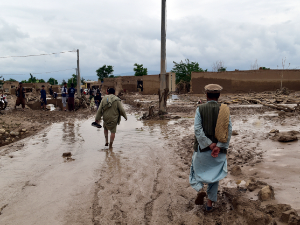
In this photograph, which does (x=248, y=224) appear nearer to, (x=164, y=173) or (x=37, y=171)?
(x=164, y=173)

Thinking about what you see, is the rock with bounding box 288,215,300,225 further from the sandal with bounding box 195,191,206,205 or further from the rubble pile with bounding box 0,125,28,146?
the rubble pile with bounding box 0,125,28,146

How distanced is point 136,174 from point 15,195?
1926 mm

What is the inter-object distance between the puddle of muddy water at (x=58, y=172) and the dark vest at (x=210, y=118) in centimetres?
173

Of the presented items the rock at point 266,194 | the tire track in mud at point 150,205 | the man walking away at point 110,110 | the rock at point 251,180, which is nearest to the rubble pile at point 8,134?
the man walking away at point 110,110

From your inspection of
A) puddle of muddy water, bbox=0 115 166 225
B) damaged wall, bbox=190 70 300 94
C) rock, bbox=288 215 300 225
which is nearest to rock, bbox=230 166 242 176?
rock, bbox=288 215 300 225

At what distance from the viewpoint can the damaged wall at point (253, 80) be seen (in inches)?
840

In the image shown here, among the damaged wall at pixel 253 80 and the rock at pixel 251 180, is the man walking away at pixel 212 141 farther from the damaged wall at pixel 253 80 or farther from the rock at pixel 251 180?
the damaged wall at pixel 253 80

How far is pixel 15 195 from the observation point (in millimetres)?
3873

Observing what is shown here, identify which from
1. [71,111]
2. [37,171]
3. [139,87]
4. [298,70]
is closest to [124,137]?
[37,171]

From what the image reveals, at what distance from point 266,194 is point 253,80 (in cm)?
2050

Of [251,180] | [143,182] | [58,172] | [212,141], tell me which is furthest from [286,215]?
[58,172]

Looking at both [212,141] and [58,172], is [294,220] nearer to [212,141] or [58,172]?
[212,141]

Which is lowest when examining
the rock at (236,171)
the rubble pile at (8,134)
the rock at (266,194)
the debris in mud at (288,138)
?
the rubble pile at (8,134)

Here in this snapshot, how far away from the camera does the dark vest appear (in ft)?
10.3
